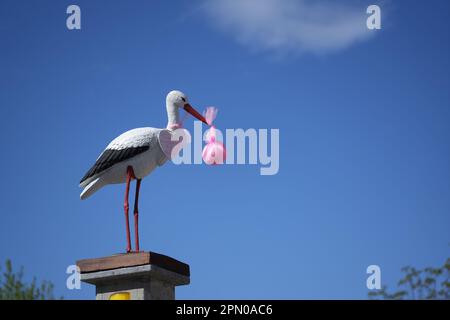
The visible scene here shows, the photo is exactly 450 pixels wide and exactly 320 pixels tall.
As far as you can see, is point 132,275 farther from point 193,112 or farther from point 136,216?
point 193,112

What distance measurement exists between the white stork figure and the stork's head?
0.52 meters

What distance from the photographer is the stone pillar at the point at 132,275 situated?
9133 mm

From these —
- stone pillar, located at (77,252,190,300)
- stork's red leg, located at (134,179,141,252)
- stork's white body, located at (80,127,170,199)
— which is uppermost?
stork's white body, located at (80,127,170,199)

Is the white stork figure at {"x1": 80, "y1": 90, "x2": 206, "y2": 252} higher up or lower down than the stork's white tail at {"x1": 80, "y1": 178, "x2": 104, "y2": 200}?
higher up

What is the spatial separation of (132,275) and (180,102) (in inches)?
114

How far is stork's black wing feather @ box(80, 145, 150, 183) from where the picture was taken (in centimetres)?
1015

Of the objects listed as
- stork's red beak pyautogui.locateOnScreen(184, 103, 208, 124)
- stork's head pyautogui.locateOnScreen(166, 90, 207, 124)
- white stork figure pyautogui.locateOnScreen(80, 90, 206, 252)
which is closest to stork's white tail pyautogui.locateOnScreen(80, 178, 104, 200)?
white stork figure pyautogui.locateOnScreen(80, 90, 206, 252)

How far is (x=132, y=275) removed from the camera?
920 centimetres

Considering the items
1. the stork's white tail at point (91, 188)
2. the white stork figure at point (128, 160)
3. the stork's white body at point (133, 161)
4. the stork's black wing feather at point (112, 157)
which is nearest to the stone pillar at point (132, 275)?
the white stork figure at point (128, 160)

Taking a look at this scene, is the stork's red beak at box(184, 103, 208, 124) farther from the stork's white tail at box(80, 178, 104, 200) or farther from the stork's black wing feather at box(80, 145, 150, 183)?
the stork's white tail at box(80, 178, 104, 200)

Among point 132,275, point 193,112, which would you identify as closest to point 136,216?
point 132,275
